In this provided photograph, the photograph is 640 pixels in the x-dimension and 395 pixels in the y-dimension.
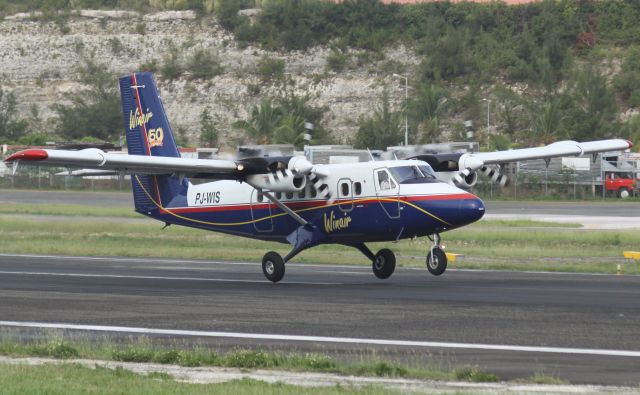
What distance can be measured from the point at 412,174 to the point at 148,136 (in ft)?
31.4

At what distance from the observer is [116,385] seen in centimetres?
1415

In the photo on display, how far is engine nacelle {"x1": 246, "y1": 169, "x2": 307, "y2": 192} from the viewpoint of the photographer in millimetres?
30406

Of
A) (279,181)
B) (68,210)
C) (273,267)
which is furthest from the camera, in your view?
(68,210)

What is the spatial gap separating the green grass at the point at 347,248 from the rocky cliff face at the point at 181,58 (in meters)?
52.6

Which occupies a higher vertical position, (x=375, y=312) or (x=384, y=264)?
(x=384, y=264)

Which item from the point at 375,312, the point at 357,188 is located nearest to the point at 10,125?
the point at 357,188

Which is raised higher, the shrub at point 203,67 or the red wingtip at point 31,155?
the shrub at point 203,67

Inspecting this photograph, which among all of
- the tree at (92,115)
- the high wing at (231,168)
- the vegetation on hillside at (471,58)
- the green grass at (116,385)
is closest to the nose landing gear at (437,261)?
the high wing at (231,168)

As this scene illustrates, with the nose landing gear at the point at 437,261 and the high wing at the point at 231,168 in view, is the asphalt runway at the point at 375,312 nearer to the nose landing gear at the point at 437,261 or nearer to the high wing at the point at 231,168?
the nose landing gear at the point at 437,261

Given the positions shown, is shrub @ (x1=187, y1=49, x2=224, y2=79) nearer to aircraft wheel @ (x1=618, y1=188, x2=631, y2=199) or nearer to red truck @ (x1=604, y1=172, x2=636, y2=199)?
red truck @ (x1=604, y1=172, x2=636, y2=199)

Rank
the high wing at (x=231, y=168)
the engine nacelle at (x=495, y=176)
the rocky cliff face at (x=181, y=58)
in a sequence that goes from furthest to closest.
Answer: the rocky cliff face at (x=181, y=58)
the engine nacelle at (x=495, y=176)
the high wing at (x=231, y=168)

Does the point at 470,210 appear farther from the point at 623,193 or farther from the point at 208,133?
the point at 208,133

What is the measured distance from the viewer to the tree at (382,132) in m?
91.4

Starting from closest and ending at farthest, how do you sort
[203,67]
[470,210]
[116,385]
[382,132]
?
[116,385], [470,210], [382,132], [203,67]
